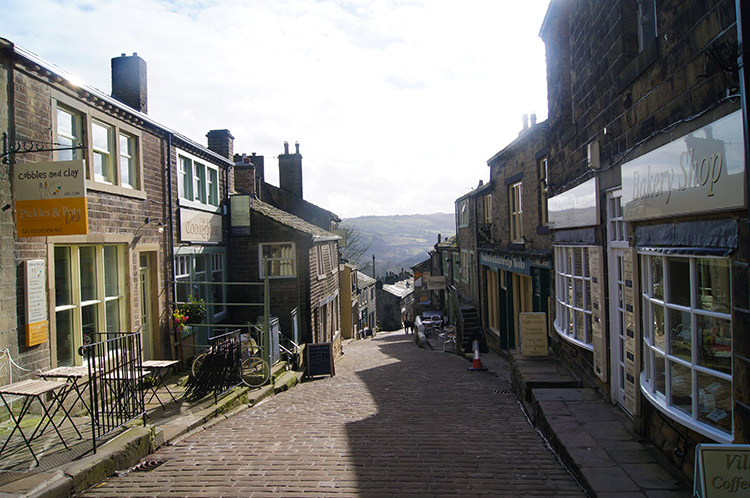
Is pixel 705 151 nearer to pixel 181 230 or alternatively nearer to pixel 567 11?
pixel 567 11

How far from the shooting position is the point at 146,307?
35.3 feet

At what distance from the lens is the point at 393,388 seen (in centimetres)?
1121

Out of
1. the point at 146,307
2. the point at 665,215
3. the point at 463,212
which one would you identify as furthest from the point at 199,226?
the point at 463,212

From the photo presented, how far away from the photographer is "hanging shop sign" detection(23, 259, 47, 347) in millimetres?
6828

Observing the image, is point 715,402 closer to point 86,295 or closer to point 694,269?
point 694,269

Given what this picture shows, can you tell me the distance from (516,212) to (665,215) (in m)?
11.1

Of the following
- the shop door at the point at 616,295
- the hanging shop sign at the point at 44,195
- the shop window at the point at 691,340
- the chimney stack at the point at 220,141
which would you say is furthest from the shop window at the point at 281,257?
the shop window at the point at 691,340

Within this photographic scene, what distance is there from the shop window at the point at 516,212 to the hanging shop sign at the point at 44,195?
11.5 metres

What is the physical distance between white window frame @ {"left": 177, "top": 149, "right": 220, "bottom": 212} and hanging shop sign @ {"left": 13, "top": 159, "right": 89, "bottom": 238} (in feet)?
18.0

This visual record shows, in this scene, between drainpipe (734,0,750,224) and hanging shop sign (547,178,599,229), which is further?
hanging shop sign (547,178,599,229)

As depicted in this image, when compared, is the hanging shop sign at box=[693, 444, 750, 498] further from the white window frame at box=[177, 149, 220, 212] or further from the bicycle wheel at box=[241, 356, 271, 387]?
the white window frame at box=[177, 149, 220, 212]

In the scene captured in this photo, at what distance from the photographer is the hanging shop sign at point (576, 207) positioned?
743cm

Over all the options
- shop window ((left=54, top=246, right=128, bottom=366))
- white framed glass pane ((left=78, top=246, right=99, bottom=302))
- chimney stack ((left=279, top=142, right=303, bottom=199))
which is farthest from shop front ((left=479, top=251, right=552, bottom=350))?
chimney stack ((left=279, top=142, right=303, bottom=199))

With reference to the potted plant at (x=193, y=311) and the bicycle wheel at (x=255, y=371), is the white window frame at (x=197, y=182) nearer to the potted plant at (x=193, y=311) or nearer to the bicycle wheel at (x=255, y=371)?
the potted plant at (x=193, y=311)
